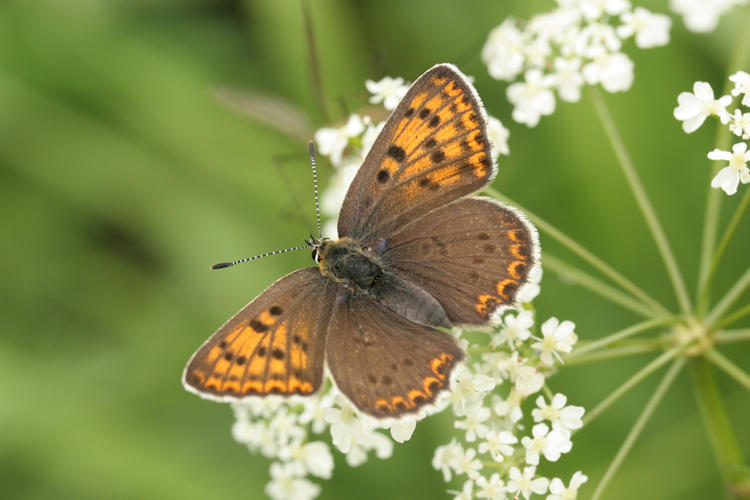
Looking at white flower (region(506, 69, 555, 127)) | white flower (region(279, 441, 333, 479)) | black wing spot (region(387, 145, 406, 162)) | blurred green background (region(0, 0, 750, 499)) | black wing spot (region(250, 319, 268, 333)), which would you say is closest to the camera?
black wing spot (region(250, 319, 268, 333))

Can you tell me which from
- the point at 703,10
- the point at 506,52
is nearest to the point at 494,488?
the point at 506,52

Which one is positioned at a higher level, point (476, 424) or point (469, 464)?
point (476, 424)

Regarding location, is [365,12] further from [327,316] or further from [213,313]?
[327,316]

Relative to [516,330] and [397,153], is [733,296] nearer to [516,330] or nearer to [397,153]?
[516,330]

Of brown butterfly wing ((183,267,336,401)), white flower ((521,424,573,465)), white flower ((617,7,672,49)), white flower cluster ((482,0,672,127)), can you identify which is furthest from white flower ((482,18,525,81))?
white flower ((521,424,573,465))

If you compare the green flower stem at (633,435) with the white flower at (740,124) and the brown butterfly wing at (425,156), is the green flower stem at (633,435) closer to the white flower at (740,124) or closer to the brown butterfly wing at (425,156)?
the white flower at (740,124)

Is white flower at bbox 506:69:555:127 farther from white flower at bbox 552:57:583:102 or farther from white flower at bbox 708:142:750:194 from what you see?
white flower at bbox 708:142:750:194

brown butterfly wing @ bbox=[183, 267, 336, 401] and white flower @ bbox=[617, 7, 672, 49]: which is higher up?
white flower @ bbox=[617, 7, 672, 49]
